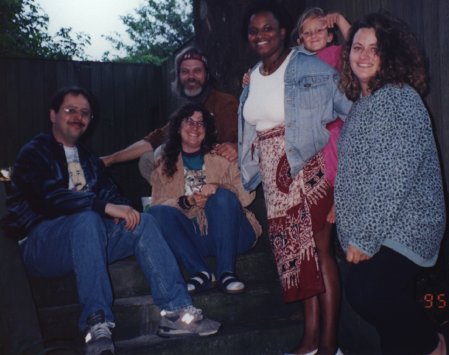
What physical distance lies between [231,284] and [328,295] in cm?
80

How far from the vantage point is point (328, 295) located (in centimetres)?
274

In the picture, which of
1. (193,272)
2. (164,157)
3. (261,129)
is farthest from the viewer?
(164,157)

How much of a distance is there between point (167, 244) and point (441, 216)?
170cm

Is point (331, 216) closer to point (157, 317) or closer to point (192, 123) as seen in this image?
point (157, 317)

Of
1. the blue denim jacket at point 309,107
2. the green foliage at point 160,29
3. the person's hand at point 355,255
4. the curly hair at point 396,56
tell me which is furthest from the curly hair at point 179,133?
the green foliage at point 160,29

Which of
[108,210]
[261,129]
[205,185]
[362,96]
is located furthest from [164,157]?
[362,96]

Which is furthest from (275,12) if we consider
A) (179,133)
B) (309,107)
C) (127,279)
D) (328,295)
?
(127,279)

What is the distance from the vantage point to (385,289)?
210 cm

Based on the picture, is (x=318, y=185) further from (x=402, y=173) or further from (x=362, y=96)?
(x=402, y=173)

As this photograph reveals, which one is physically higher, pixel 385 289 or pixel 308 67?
pixel 308 67

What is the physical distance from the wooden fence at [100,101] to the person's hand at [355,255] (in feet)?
17.4

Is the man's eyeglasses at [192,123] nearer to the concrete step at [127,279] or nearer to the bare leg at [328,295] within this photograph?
the concrete step at [127,279]

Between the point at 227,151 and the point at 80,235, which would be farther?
the point at 227,151

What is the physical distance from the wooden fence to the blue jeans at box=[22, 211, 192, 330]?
3921 millimetres
